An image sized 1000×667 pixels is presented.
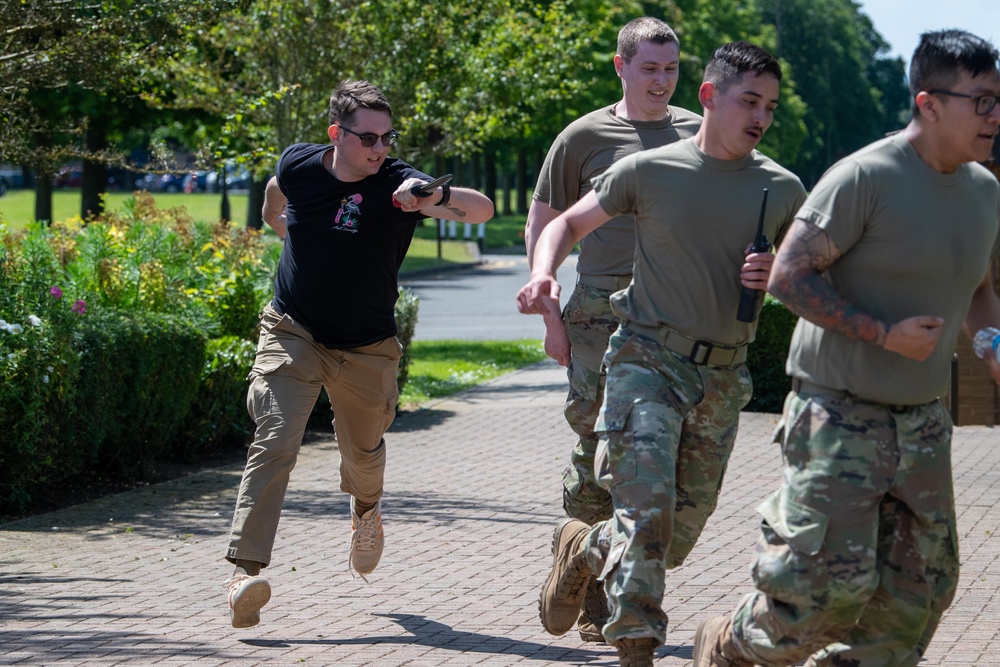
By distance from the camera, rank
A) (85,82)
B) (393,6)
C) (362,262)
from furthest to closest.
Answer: (393,6) < (85,82) < (362,262)

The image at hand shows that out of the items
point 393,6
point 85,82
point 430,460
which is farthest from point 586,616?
point 393,6

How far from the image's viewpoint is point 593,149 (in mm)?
5477

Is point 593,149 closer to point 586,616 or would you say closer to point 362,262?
point 362,262

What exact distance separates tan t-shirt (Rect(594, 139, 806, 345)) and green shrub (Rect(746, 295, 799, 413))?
7.55 metres

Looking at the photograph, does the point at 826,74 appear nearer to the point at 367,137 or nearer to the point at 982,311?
the point at 367,137

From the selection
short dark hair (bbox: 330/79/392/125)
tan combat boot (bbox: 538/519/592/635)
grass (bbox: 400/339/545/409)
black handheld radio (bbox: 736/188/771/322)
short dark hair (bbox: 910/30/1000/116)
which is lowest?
grass (bbox: 400/339/545/409)

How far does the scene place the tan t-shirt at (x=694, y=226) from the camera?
446 centimetres

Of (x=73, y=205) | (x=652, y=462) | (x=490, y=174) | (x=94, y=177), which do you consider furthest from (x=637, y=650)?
(x=73, y=205)

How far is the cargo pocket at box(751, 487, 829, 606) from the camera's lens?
3764 mm

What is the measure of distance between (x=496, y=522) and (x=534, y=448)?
9.15 ft

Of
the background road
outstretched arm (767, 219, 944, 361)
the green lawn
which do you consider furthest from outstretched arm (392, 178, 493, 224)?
the green lawn

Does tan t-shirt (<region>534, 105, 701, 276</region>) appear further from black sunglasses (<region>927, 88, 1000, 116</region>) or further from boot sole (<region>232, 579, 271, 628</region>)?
black sunglasses (<region>927, 88, 1000, 116</region>)

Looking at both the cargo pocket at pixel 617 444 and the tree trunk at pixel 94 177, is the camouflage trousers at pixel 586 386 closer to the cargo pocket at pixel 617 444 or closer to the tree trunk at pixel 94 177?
the cargo pocket at pixel 617 444

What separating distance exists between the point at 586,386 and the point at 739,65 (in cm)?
142
